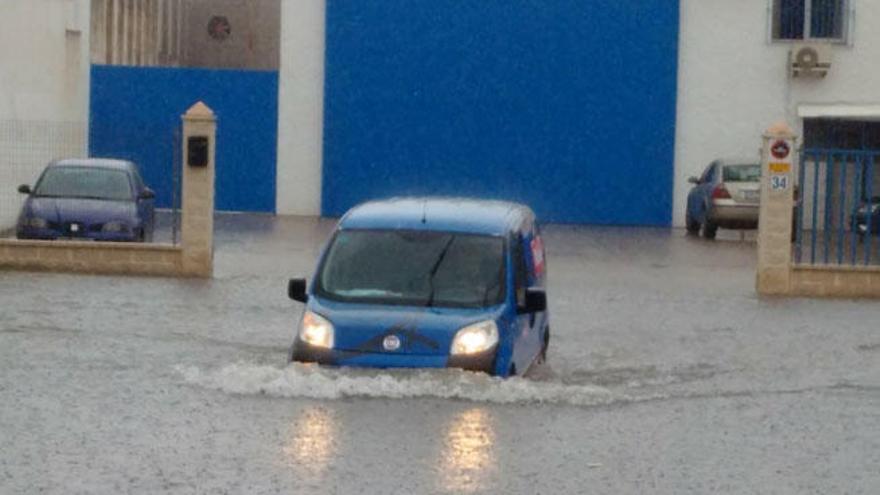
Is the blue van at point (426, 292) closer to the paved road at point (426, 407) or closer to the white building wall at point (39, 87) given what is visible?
the paved road at point (426, 407)

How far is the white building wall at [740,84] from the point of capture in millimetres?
44156

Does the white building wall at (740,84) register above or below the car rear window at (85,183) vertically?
above

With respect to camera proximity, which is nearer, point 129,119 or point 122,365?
point 122,365

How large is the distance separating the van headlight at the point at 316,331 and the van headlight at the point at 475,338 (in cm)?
93

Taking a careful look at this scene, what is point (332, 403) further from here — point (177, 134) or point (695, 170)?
point (695, 170)

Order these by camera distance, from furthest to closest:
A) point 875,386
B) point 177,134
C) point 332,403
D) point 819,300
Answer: point 177,134
point 819,300
point 875,386
point 332,403

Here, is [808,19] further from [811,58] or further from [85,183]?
[85,183]

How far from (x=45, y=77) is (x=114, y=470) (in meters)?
28.2

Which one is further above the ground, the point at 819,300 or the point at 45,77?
the point at 45,77

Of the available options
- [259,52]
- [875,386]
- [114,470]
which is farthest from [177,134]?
[259,52]

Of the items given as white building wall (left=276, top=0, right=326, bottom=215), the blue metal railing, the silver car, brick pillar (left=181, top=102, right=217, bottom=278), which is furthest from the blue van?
white building wall (left=276, top=0, right=326, bottom=215)

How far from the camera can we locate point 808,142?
1795 inches

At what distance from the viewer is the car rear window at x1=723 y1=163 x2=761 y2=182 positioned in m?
39.1

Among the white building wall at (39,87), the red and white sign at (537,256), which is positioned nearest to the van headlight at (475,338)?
the red and white sign at (537,256)
